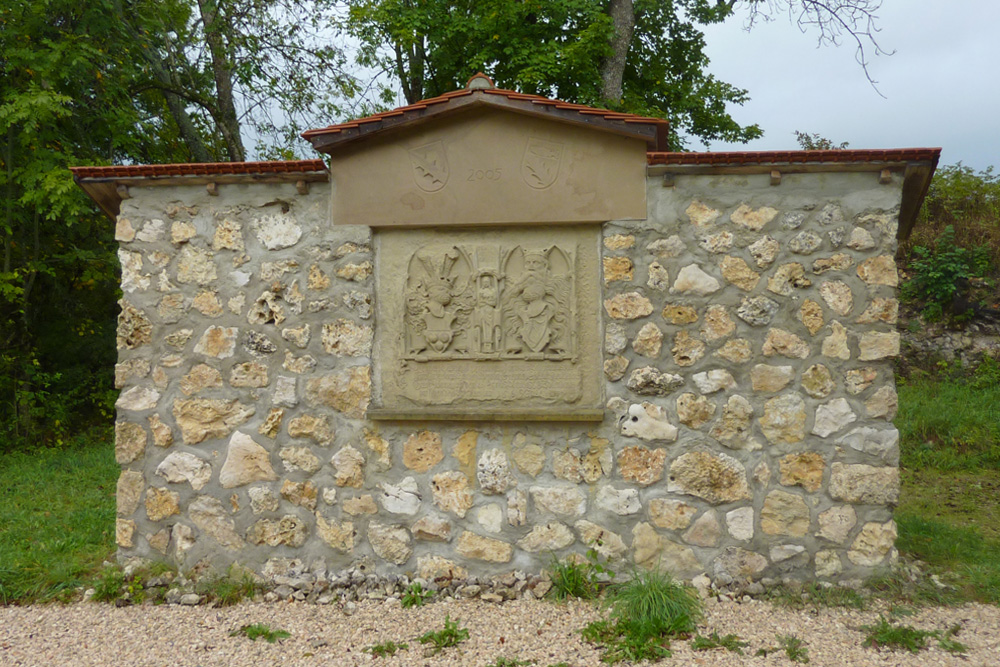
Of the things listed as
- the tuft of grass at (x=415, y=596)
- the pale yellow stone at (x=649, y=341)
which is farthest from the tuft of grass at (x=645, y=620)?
the pale yellow stone at (x=649, y=341)

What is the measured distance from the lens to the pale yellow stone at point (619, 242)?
3.85m

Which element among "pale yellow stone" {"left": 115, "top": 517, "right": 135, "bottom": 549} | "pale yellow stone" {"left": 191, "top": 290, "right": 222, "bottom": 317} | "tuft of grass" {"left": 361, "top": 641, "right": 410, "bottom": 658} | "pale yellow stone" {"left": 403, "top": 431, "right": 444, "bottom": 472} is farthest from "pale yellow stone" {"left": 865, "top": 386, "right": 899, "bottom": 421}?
"pale yellow stone" {"left": 115, "top": 517, "right": 135, "bottom": 549}

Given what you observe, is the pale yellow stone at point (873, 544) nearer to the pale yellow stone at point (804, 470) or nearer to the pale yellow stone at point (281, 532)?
the pale yellow stone at point (804, 470)

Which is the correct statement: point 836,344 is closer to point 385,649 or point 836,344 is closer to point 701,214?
point 701,214

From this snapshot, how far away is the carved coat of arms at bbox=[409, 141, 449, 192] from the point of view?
3926 millimetres

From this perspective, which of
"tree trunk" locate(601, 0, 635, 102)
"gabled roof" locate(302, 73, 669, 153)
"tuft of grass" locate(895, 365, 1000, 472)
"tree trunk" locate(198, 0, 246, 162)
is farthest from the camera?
"tree trunk" locate(198, 0, 246, 162)

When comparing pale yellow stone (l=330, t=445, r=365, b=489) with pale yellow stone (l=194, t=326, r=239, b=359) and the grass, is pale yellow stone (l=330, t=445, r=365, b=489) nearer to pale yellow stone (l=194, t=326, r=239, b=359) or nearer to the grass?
pale yellow stone (l=194, t=326, r=239, b=359)

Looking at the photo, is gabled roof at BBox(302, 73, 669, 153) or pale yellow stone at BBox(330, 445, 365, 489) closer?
gabled roof at BBox(302, 73, 669, 153)

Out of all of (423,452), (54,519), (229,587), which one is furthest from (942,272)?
(54,519)

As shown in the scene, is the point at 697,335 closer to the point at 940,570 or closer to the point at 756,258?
the point at 756,258

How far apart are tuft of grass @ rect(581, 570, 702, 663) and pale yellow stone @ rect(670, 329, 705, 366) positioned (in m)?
1.14

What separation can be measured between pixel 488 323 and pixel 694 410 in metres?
1.21

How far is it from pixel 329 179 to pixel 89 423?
684 centimetres

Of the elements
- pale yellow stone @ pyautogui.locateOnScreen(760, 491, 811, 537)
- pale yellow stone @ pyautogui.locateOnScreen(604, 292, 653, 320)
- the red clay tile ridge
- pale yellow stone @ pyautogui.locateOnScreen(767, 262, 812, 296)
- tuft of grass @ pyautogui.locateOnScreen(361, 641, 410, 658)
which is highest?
the red clay tile ridge
